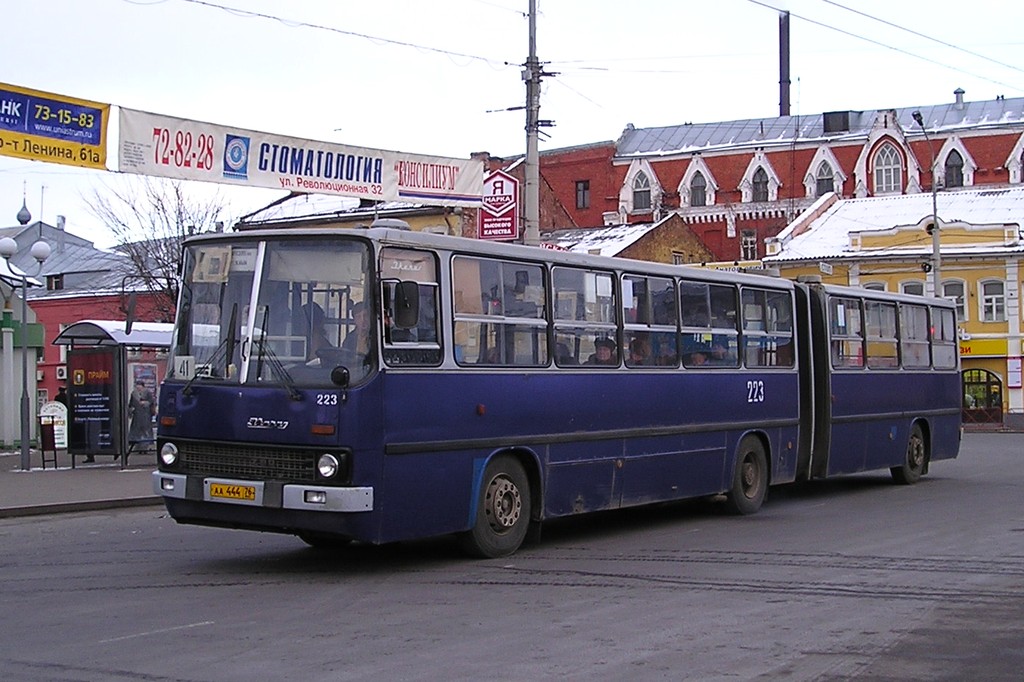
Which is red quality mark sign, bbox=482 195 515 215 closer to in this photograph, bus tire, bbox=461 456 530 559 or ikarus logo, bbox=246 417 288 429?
bus tire, bbox=461 456 530 559

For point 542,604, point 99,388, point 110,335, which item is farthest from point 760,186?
point 542,604

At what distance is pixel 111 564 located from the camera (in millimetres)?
13078

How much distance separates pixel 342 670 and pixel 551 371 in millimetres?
6032

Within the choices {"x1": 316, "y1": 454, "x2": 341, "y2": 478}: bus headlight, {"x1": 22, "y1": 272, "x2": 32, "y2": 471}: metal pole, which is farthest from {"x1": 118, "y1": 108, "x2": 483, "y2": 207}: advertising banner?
{"x1": 316, "y1": 454, "x2": 341, "y2": 478}: bus headlight

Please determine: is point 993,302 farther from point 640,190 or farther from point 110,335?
point 110,335

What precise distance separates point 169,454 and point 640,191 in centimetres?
7575

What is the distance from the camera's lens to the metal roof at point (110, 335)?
2645cm

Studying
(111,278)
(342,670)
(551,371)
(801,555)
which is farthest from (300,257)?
(111,278)

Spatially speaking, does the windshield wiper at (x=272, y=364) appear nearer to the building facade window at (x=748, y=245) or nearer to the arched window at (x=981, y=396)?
the arched window at (x=981, y=396)

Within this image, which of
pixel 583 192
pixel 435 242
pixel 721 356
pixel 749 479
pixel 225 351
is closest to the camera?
pixel 225 351

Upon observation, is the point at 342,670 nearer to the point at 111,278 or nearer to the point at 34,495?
the point at 34,495

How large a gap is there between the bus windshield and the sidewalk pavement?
7649 millimetres

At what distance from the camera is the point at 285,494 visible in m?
11.4

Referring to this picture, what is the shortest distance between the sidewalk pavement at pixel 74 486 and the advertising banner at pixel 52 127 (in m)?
4.68
